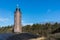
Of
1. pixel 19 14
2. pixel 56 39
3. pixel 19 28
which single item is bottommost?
pixel 56 39

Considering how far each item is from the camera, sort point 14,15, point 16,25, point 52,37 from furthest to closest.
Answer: point 14,15
point 16,25
point 52,37

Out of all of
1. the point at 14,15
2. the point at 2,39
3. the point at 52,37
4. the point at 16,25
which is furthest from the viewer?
the point at 14,15

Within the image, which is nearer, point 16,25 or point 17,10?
point 16,25

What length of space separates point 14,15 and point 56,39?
689 centimetres

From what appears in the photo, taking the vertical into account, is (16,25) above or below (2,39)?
above

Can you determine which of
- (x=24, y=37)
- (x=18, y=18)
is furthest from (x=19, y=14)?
(x=24, y=37)

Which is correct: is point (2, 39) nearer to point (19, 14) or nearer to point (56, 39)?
point (56, 39)

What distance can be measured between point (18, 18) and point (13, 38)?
5.75 meters

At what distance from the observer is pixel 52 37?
31.4 feet

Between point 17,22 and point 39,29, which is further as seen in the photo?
point 39,29

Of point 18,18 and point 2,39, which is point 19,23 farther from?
point 2,39

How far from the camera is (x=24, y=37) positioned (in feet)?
32.3

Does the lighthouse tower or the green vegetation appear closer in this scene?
the lighthouse tower

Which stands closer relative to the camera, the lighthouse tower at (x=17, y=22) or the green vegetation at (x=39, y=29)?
the lighthouse tower at (x=17, y=22)
